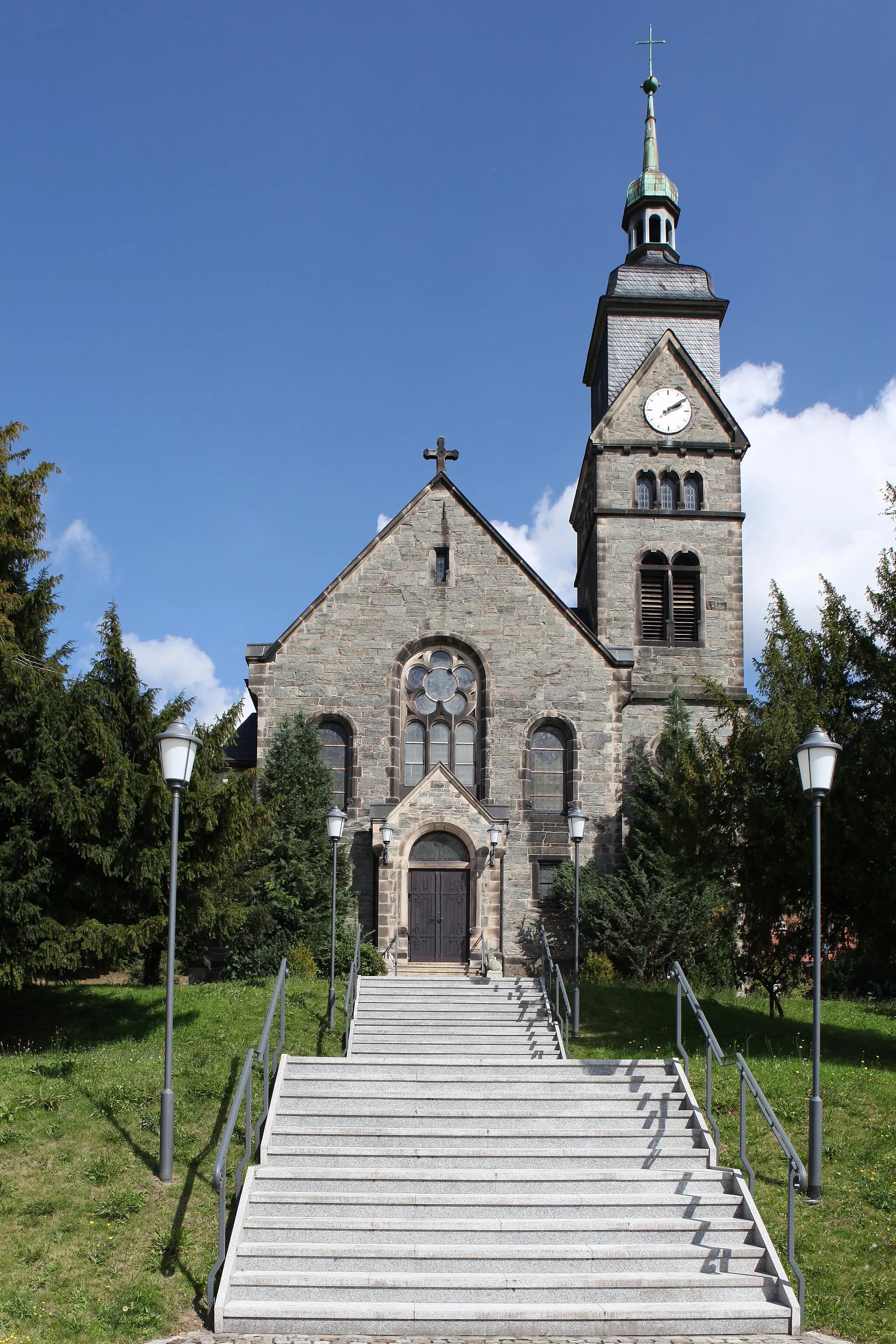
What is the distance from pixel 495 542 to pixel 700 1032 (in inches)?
511

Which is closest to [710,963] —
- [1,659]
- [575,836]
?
[575,836]

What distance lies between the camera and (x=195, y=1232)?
10094mm

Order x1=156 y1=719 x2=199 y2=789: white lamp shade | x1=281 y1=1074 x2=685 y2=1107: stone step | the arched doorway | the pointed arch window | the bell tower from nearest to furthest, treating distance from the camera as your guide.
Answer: x1=156 y1=719 x2=199 y2=789: white lamp shade, x1=281 y1=1074 x2=685 y2=1107: stone step, the arched doorway, the bell tower, the pointed arch window

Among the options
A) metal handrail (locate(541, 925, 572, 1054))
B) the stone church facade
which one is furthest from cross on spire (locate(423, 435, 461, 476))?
metal handrail (locate(541, 925, 572, 1054))

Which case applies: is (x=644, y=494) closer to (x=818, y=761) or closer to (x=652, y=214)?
(x=652, y=214)

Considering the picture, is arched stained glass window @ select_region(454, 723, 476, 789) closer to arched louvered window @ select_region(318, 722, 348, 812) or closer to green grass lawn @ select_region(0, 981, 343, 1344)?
arched louvered window @ select_region(318, 722, 348, 812)

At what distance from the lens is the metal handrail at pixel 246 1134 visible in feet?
30.0

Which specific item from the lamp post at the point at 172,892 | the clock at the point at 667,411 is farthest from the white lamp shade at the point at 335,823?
the clock at the point at 667,411

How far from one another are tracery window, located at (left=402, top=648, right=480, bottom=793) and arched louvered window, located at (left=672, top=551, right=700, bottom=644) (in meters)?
5.56

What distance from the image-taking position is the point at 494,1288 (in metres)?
9.47

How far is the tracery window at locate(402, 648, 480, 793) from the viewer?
2573 cm

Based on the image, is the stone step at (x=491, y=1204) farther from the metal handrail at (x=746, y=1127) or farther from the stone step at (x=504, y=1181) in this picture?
the metal handrail at (x=746, y=1127)

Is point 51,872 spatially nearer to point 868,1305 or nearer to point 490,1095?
point 490,1095

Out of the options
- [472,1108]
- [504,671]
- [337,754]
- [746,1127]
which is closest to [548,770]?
[504,671]
